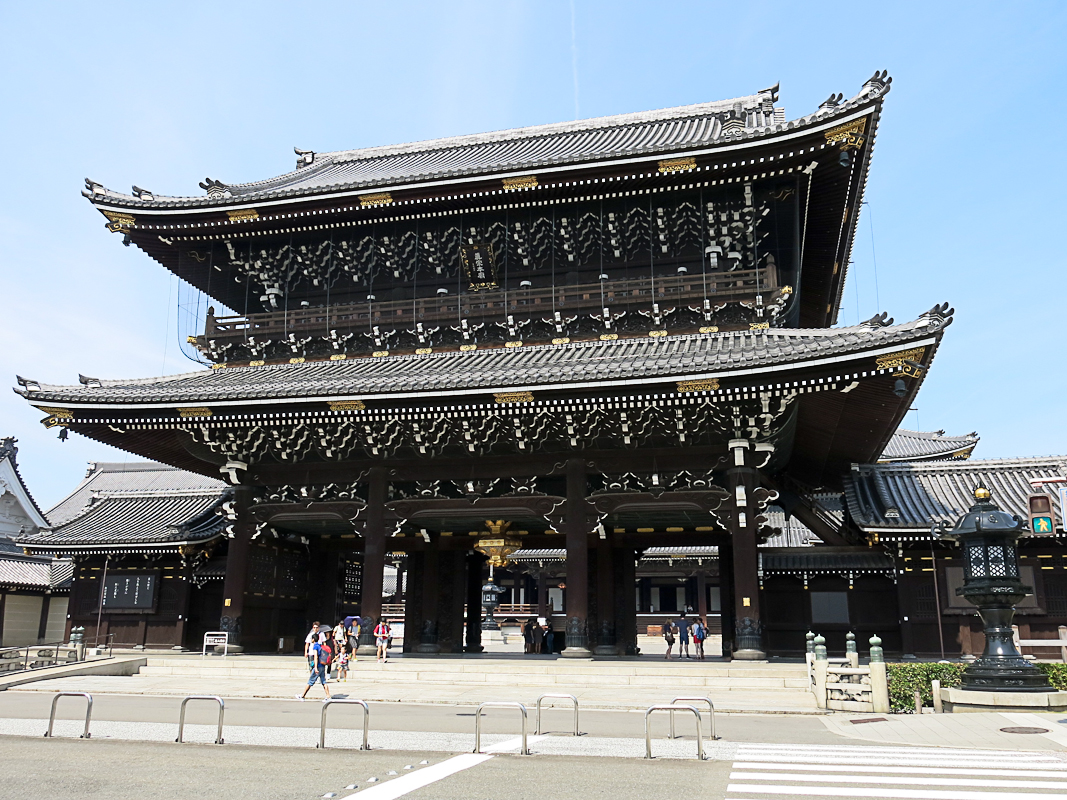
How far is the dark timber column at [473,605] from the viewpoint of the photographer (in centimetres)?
3020

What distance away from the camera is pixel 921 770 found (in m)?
10.1

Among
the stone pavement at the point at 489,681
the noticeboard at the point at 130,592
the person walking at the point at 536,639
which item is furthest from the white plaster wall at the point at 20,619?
the person walking at the point at 536,639

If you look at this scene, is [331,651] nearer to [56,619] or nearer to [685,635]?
[685,635]

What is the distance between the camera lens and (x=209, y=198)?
1007 inches

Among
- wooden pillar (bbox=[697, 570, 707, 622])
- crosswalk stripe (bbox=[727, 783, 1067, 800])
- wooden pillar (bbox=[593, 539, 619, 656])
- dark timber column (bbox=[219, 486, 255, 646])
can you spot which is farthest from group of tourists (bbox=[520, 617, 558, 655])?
crosswalk stripe (bbox=[727, 783, 1067, 800])

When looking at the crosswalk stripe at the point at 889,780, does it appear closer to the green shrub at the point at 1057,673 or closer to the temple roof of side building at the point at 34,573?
the green shrub at the point at 1057,673

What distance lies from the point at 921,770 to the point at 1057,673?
9.56m

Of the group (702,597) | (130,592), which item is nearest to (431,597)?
(130,592)

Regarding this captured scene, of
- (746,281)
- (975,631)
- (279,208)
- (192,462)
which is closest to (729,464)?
(746,281)

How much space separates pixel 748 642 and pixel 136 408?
17.2m

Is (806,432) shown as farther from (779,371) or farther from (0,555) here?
(0,555)

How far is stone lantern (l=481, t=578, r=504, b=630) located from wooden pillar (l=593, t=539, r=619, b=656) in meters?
26.9

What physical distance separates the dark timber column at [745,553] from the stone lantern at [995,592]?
4.92 m

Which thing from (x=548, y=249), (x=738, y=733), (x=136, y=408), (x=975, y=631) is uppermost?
(x=548, y=249)
